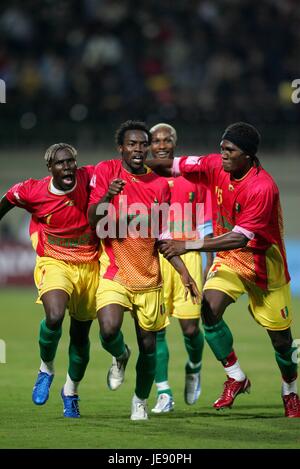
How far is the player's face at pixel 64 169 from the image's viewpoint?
9555 millimetres

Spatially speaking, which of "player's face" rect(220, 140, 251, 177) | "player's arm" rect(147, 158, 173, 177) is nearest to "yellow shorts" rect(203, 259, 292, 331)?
"player's face" rect(220, 140, 251, 177)

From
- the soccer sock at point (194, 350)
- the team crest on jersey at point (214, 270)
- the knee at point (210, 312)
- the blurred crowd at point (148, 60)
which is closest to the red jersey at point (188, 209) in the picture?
the soccer sock at point (194, 350)

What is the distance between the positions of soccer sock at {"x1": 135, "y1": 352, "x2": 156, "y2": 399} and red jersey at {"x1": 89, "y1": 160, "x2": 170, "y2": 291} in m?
0.57

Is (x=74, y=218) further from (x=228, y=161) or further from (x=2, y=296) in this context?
(x=2, y=296)

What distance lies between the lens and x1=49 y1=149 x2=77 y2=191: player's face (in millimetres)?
9555

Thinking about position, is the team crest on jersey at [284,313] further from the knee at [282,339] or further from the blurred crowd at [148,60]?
the blurred crowd at [148,60]

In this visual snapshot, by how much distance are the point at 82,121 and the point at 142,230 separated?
45.9ft

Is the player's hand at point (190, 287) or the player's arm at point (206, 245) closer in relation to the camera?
the player's hand at point (190, 287)

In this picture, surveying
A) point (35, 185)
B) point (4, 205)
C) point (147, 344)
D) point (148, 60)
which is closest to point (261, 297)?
point (147, 344)

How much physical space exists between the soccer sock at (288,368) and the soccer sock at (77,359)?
5.37 ft

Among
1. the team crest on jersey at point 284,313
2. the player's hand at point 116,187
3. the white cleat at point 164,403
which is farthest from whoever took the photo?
the white cleat at point 164,403

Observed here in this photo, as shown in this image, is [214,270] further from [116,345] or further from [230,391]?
[116,345]

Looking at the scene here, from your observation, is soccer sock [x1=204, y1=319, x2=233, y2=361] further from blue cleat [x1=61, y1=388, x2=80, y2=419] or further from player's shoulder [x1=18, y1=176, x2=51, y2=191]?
player's shoulder [x1=18, y1=176, x2=51, y2=191]

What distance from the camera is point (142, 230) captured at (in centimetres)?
948
